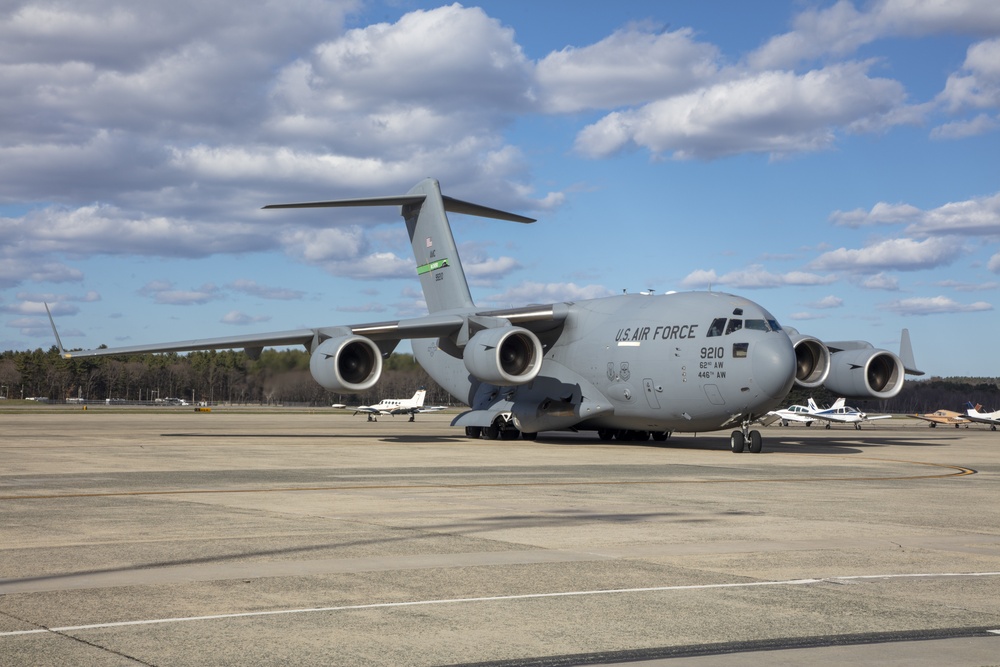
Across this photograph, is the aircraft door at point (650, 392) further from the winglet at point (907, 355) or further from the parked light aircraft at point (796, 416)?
the parked light aircraft at point (796, 416)

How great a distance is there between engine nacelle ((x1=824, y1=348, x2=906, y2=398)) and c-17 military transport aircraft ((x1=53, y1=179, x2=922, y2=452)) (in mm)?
36

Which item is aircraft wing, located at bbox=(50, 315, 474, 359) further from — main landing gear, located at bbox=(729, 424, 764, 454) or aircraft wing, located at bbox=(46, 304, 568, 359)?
main landing gear, located at bbox=(729, 424, 764, 454)

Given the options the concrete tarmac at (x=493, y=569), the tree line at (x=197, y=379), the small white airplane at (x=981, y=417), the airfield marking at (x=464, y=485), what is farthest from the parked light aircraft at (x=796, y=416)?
the concrete tarmac at (x=493, y=569)

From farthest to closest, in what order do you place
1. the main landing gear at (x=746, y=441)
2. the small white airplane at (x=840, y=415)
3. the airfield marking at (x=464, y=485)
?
the small white airplane at (x=840, y=415), the main landing gear at (x=746, y=441), the airfield marking at (x=464, y=485)

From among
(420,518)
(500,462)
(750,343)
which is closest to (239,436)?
(500,462)

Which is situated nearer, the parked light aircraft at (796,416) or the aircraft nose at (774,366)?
the aircraft nose at (774,366)

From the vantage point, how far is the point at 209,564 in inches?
345

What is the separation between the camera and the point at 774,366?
83.2ft

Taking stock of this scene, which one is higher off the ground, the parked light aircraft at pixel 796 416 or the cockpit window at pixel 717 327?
the cockpit window at pixel 717 327

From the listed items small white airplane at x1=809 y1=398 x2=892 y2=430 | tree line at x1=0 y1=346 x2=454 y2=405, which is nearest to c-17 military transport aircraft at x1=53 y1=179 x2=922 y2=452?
tree line at x1=0 y1=346 x2=454 y2=405

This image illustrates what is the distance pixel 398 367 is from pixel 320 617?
149 ft

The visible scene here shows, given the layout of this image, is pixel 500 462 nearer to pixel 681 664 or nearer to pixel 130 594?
pixel 130 594

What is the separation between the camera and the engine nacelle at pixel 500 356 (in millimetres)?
28562

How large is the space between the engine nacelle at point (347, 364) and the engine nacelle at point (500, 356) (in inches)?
105
